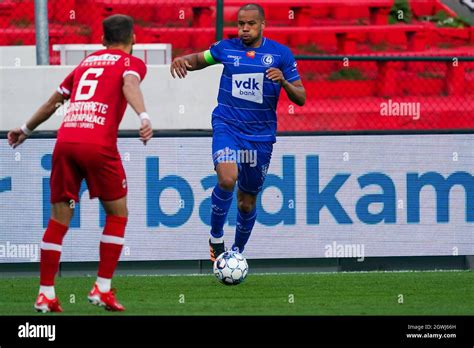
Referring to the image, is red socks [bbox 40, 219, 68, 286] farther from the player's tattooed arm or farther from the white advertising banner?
the white advertising banner

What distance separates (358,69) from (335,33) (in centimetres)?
144

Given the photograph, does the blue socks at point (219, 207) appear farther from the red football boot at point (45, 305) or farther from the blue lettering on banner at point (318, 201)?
the red football boot at point (45, 305)

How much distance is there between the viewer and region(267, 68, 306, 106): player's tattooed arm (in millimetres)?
9477

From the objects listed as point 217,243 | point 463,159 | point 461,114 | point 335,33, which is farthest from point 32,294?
point 335,33

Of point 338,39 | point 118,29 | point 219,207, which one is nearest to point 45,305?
point 118,29

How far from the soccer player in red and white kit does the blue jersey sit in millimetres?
2217

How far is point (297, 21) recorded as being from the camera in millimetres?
19219

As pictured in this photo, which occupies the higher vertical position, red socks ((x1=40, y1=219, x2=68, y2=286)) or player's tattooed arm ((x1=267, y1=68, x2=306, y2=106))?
player's tattooed arm ((x1=267, y1=68, x2=306, y2=106))

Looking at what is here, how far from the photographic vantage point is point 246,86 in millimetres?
10125

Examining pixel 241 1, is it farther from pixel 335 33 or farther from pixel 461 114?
pixel 461 114

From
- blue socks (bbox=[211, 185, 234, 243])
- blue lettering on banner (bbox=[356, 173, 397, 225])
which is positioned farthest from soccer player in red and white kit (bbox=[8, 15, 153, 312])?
blue lettering on banner (bbox=[356, 173, 397, 225])

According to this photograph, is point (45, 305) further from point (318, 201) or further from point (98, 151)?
point (318, 201)

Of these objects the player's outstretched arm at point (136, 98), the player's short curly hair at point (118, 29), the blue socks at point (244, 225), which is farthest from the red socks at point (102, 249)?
the blue socks at point (244, 225)

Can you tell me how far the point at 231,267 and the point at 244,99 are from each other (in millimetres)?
1424
